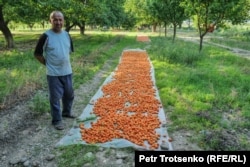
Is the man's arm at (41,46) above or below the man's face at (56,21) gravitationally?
below

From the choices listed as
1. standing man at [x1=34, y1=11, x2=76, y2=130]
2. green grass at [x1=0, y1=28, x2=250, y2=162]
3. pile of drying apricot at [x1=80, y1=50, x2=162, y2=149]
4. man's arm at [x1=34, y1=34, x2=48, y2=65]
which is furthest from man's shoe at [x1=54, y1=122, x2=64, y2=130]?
man's arm at [x1=34, y1=34, x2=48, y2=65]

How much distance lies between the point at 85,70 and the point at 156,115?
5.11 metres

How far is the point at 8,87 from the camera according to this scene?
775 centimetres

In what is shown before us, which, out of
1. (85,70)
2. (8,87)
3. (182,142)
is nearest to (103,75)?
(85,70)

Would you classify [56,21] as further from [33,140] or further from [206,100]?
[206,100]

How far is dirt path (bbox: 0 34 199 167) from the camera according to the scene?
445 centimetres

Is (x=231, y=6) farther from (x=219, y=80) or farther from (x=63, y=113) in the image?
(x=63, y=113)

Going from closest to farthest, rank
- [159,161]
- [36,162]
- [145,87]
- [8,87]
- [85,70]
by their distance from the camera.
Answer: [159,161]
[36,162]
[8,87]
[145,87]
[85,70]

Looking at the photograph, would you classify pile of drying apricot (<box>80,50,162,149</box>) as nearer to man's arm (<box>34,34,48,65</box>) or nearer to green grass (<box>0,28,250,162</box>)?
green grass (<box>0,28,250,162</box>)

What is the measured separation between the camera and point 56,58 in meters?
5.48

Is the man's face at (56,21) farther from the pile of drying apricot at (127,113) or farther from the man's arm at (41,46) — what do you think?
the pile of drying apricot at (127,113)

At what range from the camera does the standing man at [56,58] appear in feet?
17.5

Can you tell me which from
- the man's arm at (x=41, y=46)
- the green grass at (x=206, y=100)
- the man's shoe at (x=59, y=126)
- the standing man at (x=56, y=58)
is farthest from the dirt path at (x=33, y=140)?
the man's arm at (x=41, y=46)

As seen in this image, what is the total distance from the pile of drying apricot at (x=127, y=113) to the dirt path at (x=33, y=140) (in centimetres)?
42
